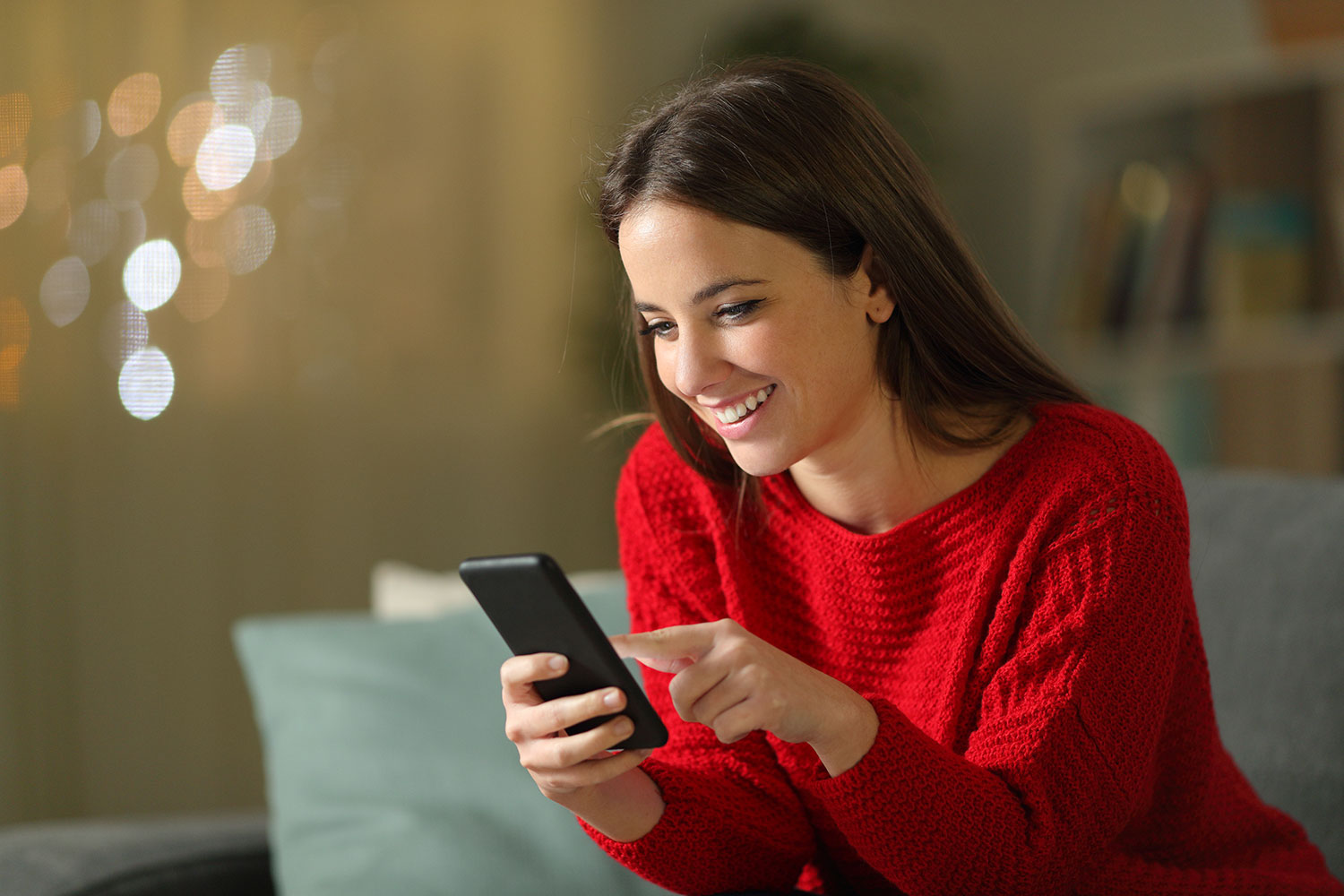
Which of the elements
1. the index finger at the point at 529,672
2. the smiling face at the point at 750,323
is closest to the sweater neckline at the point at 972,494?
the smiling face at the point at 750,323

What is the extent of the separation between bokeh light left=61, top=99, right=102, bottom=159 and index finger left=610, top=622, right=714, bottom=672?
1.72 metres

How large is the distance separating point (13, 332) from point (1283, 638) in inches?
75.3

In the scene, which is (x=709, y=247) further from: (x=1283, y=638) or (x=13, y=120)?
(x=13, y=120)

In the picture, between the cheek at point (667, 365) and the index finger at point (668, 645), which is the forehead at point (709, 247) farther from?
the index finger at point (668, 645)

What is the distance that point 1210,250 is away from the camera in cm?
245

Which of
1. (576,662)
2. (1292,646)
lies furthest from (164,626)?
(1292,646)

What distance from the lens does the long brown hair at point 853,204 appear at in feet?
2.99

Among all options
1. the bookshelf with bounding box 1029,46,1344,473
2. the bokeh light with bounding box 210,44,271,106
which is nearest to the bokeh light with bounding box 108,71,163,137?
the bokeh light with bounding box 210,44,271,106

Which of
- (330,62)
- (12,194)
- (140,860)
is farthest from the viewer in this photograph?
(330,62)

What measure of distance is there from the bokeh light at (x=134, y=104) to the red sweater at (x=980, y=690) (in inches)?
55.1

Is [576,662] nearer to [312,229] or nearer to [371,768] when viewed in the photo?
[371,768]

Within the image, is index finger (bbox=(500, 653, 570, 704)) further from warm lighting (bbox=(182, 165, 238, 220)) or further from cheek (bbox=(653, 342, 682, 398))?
warm lighting (bbox=(182, 165, 238, 220))

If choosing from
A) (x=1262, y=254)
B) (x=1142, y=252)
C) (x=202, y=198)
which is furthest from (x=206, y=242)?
(x=1262, y=254)

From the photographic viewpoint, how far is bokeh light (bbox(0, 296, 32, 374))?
202 centimetres
